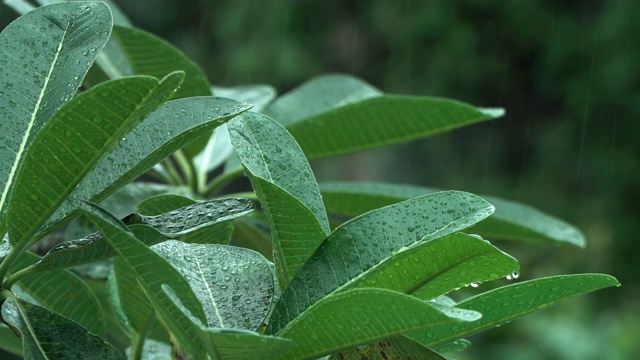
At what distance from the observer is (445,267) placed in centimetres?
50

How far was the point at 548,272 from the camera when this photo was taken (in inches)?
175

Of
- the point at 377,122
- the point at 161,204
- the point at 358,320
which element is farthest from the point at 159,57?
the point at 358,320

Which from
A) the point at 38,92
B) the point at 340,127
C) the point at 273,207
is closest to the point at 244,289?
the point at 273,207

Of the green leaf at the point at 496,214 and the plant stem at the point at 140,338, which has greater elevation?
the green leaf at the point at 496,214

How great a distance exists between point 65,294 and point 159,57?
0.31 m

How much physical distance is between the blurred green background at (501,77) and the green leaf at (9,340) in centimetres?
410

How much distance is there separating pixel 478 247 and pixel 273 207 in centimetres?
11

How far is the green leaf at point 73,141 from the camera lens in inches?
A: 16.9

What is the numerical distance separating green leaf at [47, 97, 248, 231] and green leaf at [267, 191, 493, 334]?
0.09 metres

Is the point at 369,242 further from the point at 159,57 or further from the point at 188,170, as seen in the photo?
the point at 188,170

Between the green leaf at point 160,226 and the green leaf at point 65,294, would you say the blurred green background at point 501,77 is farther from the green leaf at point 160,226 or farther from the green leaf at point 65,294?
the green leaf at point 160,226

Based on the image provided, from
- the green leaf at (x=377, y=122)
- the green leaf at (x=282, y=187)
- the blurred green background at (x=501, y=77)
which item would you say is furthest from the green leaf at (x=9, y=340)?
the blurred green background at (x=501, y=77)

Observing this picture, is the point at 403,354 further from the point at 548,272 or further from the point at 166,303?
the point at 548,272

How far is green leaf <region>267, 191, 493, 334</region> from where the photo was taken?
466 mm
